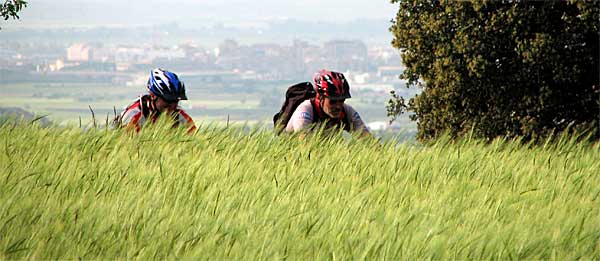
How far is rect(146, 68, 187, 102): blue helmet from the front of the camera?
11641mm

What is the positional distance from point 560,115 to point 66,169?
661 inches

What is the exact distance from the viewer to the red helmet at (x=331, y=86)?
40.5ft

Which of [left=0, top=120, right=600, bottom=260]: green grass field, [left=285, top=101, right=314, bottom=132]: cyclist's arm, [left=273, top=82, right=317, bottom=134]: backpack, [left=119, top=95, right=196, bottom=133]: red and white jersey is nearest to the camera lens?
[left=0, top=120, right=600, bottom=260]: green grass field

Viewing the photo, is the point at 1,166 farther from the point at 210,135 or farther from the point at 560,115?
the point at 560,115

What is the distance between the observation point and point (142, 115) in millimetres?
11906

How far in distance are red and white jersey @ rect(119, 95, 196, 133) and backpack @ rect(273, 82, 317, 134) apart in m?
1.19

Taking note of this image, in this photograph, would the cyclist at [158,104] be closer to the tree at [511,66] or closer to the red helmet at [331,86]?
the red helmet at [331,86]

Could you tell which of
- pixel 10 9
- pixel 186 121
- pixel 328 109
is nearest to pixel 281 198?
pixel 186 121

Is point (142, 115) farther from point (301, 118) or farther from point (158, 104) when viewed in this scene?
point (301, 118)

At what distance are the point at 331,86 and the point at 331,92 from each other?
8 cm

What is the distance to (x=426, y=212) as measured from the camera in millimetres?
8672

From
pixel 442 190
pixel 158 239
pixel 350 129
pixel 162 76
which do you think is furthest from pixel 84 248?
pixel 350 129

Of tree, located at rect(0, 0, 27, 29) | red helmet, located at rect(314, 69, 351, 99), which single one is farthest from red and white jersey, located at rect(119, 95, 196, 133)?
tree, located at rect(0, 0, 27, 29)

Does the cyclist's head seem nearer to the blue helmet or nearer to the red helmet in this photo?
the red helmet
